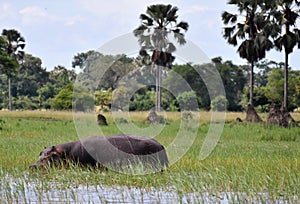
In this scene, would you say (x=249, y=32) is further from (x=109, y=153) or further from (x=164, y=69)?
(x=109, y=153)

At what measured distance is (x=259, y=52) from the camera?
3183 cm

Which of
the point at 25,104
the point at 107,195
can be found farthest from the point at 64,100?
the point at 107,195

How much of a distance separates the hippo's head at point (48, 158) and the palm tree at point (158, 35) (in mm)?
16192

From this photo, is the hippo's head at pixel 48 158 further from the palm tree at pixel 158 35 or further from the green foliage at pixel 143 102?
the green foliage at pixel 143 102

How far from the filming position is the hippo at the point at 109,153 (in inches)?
364

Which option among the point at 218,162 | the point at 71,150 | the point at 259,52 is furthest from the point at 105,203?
the point at 259,52

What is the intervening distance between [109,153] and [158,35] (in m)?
19.0

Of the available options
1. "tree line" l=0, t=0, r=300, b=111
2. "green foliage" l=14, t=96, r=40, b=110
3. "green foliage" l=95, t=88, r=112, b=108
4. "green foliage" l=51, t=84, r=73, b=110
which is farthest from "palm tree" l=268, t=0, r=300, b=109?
"green foliage" l=14, t=96, r=40, b=110

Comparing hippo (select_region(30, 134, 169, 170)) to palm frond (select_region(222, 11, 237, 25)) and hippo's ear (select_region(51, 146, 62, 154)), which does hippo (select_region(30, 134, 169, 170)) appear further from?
palm frond (select_region(222, 11, 237, 25))

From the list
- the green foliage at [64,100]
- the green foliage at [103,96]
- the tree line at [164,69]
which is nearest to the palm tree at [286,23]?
the tree line at [164,69]

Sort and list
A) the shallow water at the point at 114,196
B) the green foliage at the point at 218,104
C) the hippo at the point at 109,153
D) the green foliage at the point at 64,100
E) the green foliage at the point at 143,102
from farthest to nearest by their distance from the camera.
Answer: the green foliage at the point at 64,100, the green foliage at the point at 143,102, the green foliage at the point at 218,104, the hippo at the point at 109,153, the shallow water at the point at 114,196

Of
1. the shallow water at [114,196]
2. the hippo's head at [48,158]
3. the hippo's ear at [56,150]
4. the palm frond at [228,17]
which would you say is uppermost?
the palm frond at [228,17]

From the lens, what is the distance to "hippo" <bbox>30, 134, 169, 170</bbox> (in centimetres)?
925

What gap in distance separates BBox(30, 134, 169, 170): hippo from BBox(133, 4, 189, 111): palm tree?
628 inches
